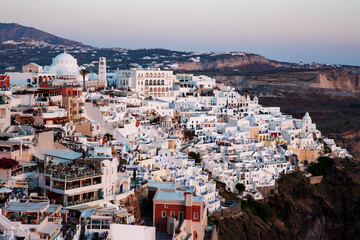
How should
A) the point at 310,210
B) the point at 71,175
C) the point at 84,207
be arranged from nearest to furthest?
the point at 84,207 → the point at 71,175 → the point at 310,210

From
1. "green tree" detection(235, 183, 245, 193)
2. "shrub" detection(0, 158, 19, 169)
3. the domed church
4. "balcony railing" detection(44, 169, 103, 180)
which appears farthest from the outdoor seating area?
the domed church

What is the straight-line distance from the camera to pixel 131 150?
38188 millimetres

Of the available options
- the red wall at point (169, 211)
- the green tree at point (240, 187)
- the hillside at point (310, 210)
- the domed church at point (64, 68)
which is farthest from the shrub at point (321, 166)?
the red wall at point (169, 211)

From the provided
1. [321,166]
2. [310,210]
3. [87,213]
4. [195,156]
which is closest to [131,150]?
[195,156]

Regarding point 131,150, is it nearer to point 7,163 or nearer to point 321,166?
point 7,163

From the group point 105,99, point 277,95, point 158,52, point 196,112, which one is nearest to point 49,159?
point 105,99

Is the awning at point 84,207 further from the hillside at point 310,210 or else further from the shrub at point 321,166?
the shrub at point 321,166

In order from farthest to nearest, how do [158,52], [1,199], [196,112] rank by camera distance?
1. [158,52]
2. [196,112]
3. [1,199]

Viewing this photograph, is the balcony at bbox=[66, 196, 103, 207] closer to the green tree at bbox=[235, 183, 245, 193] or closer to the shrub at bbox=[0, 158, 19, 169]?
the shrub at bbox=[0, 158, 19, 169]

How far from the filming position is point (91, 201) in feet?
80.6

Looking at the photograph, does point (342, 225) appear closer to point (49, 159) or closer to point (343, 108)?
point (49, 159)

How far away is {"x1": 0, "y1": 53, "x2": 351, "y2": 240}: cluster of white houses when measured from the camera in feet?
76.2

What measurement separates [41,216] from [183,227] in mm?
8047

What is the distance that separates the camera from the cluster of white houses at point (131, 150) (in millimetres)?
23219
